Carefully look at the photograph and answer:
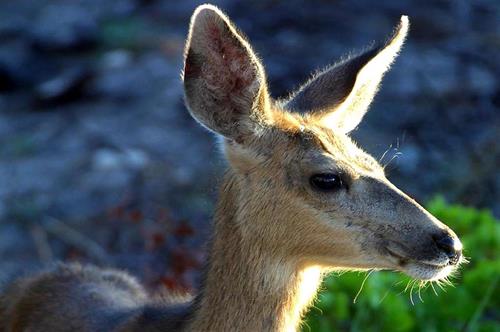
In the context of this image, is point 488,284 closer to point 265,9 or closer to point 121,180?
point 121,180

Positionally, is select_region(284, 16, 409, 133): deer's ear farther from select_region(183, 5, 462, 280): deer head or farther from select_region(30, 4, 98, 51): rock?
select_region(30, 4, 98, 51): rock

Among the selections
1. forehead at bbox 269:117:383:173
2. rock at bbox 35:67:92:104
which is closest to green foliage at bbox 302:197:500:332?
forehead at bbox 269:117:383:173

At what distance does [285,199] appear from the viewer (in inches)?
195

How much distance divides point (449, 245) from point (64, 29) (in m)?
7.01

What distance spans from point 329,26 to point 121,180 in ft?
9.47

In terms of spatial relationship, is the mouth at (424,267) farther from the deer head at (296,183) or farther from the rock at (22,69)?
the rock at (22,69)

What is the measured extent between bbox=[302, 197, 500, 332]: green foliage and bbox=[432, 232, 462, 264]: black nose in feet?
4.75

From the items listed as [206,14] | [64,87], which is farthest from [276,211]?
[64,87]

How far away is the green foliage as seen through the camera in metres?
6.30

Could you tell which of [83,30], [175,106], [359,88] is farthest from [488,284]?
[83,30]

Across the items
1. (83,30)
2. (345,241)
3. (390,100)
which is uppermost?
(345,241)

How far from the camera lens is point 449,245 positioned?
4680mm

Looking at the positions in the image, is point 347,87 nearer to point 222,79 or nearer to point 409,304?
point 222,79

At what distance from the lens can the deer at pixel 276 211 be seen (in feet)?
15.7
